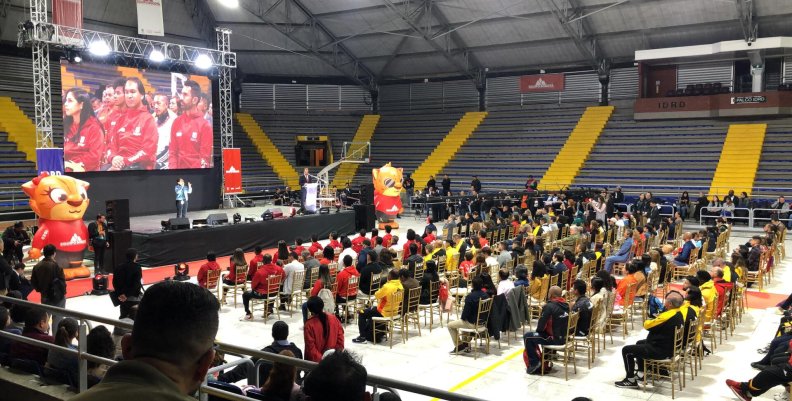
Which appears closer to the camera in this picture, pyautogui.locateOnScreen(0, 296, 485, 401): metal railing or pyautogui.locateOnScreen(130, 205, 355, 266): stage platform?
pyautogui.locateOnScreen(0, 296, 485, 401): metal railing

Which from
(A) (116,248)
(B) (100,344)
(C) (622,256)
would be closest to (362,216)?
(A) (116,248)

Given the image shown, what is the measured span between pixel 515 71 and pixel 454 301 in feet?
76.0

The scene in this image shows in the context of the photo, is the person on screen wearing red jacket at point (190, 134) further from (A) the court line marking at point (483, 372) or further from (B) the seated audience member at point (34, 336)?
(B) the seated audience member at point (34, 336)

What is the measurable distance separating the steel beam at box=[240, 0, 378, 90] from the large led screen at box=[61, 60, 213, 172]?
4.69m

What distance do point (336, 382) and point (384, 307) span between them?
7.16m

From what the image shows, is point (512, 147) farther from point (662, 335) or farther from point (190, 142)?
point (662, 335)

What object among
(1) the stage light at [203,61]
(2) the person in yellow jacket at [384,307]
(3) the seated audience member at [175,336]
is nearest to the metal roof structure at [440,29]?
(1) the stage light at [203,61]

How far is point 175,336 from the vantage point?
1.62m

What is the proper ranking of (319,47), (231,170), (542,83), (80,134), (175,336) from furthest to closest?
(542,83) < (319,47) < (231,170) < (80,134) < (175,336)

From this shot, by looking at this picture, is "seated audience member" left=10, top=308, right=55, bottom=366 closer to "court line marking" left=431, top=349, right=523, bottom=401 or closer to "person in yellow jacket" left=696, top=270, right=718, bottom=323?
"court line marking" left=431, top=349, right=523, bottom=401

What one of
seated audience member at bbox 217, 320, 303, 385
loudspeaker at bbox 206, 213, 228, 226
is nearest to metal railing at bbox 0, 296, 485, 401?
seated audience member at bbox 217, 320, 303, 385

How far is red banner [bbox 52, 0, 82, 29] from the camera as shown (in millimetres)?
20188

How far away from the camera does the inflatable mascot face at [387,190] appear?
23000mm

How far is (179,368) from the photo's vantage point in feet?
5.15
